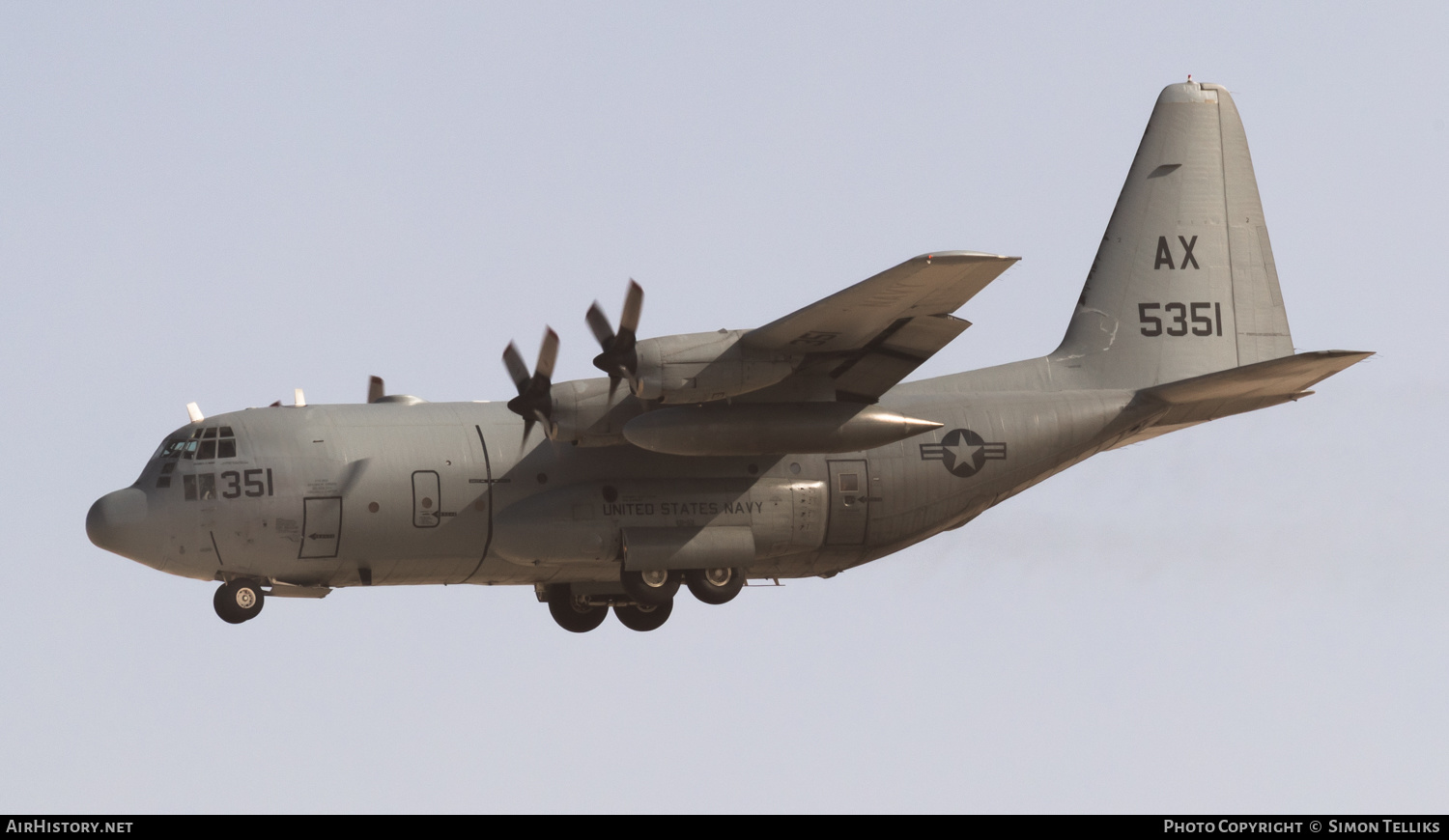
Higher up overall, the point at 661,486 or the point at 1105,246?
the point at 1105,246

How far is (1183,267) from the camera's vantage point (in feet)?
94.0

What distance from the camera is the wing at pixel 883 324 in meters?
21.6

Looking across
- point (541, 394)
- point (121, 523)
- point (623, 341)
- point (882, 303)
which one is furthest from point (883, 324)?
point (121, 523)

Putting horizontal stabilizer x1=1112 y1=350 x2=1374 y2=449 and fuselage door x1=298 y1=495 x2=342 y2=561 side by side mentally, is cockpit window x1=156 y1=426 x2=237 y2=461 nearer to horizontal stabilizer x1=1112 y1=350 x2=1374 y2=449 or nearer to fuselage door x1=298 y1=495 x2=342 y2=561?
fuselage door x1=298 y1=495 x2=342 y2=561

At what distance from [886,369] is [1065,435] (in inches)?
137

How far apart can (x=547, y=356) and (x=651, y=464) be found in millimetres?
2068

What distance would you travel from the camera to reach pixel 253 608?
81.5 ft

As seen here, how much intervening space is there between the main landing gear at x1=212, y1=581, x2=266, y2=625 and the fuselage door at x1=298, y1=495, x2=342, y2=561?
88 centimetres

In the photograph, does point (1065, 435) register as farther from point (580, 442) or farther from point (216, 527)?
point (216, 527)

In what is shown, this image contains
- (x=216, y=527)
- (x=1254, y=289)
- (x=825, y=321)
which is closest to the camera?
(x=825, y=321)

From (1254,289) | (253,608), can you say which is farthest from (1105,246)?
(253,608)

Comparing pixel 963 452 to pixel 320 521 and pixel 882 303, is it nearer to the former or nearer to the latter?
pixel 882 303

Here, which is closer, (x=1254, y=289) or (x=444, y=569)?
(x=444, y=569)

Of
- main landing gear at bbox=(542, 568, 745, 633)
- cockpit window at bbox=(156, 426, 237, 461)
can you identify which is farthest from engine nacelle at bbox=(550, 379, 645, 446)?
cockpit window at bbox=(156, 426, 237, 461)
